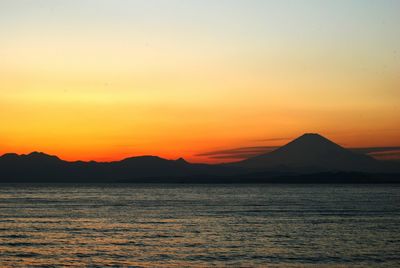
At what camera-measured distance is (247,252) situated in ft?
148

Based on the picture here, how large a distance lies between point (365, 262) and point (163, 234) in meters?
22.1

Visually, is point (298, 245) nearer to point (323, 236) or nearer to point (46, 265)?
point (323, 236)

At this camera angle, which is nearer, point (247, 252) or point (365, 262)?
point (365, 262)

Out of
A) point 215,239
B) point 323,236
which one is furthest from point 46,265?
point 323,236

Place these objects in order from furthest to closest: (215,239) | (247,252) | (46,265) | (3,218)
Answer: (3,218) → (215,239) → (247,252) → (46,265)

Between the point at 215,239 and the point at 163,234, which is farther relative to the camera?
the point at 163,234

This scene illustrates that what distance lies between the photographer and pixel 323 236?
55531mm

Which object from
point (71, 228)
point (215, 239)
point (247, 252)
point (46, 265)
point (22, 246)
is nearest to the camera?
point (46, 265)

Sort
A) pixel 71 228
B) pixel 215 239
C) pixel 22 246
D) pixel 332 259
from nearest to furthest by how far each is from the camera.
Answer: pixel 332 259 < pixel 22 246 < pixel 215 239 < pixel 71 228

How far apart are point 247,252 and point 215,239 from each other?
26.1 ft

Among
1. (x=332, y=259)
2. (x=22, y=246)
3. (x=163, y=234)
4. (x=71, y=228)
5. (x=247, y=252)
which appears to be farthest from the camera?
(x=71, y=228)

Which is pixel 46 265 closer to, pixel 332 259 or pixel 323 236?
pixel 332 259

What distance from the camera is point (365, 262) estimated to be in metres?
41.0

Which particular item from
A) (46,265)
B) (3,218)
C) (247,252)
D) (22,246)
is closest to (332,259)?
(247,252)
